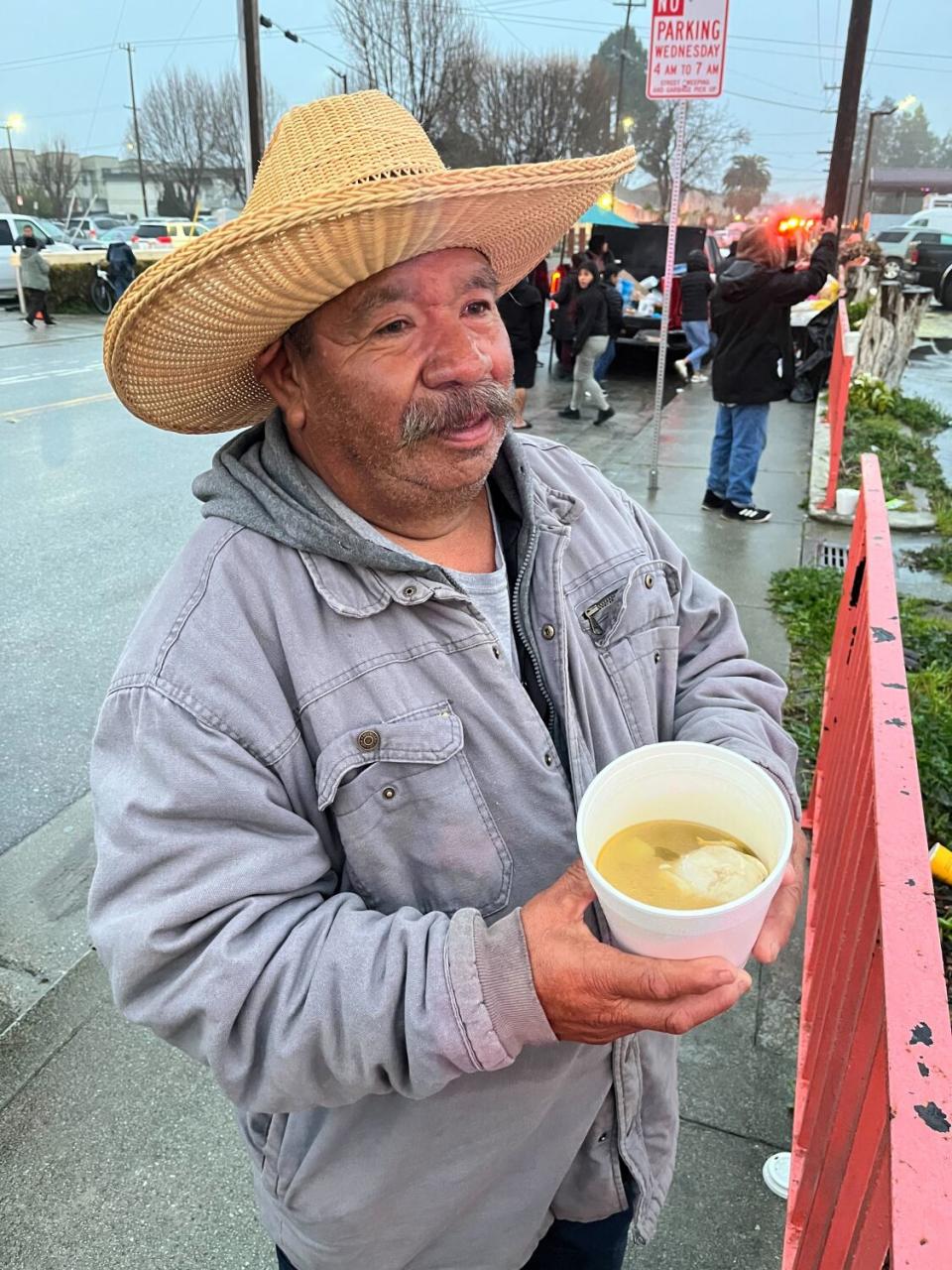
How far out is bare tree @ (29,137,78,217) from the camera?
219 feet

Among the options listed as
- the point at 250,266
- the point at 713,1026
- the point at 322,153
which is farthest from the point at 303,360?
the point at 713,1026

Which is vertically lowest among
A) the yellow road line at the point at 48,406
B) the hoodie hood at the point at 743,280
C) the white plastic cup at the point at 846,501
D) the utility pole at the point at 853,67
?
the yellow road line at the point at 48,406

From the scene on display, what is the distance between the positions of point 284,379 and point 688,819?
89 centimetres

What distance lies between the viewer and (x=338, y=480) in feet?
4.61

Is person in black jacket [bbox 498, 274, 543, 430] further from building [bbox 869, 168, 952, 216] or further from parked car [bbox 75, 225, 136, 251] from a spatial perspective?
building [bbox 869, 168, 952, 216]

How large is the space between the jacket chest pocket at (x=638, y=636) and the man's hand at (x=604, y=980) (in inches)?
18.8

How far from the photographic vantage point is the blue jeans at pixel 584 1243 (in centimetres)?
165

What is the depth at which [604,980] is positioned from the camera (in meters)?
1.07

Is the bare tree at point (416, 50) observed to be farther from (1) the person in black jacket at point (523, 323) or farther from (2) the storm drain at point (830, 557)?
(2) the storm drain at point (830, 557)

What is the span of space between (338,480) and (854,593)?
2.31m

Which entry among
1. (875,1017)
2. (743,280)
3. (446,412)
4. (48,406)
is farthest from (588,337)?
(875,1017)

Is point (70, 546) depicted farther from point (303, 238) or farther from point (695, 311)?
point (695, 311)

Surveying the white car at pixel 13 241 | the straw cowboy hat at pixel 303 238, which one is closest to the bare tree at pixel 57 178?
the white car at pixel 13 241

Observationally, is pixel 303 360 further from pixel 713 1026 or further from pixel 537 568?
pixel 713 1026
